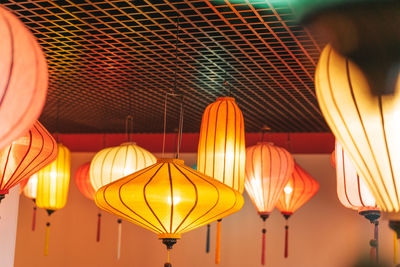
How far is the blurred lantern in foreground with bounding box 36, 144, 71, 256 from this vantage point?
4.02 metres

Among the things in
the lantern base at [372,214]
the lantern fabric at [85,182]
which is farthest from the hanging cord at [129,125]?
the lantern base at [372,214]

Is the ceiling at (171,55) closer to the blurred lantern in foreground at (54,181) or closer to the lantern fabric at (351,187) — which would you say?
the blurred lantern in foreground at (54,181)

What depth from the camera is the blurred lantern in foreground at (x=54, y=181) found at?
4.02m

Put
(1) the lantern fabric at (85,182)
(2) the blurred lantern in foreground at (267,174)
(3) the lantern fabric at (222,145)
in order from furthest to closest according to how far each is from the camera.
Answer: (1) the lantern fabric at (85,182) → (2) the blurred lantern in foreground at (267,174) → (3) the lantern fabric at (222,145)

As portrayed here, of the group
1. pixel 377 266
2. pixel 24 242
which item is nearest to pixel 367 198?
pixel 377 266

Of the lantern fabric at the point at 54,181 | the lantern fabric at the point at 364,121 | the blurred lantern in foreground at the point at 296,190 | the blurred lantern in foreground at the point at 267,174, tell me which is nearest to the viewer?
the lantern fabric at the point at 364,121

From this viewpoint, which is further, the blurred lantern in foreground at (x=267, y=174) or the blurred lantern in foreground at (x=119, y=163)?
the blurred lantern in foreground at (x=267, y=174)

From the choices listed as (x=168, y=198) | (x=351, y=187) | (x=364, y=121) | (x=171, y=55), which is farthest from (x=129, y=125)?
(x=364, y=121)

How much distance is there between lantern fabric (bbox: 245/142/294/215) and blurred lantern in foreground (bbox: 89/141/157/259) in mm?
673

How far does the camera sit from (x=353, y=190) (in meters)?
2.39

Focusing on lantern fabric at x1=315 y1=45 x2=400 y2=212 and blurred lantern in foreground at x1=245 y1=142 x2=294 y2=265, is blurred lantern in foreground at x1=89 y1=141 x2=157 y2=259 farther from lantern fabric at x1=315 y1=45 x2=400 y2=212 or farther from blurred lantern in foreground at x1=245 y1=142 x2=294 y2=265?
lantern fabric at x1=315 y1=45 x2=400 y2=212

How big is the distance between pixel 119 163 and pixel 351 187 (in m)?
1.53

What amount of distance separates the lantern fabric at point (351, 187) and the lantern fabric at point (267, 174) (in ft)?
3.50

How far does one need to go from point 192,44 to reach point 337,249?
123 inches
